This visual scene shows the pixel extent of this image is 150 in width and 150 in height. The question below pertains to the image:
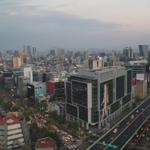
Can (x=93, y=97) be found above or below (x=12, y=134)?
above

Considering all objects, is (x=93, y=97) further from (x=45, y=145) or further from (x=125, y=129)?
(x=45, y=145)

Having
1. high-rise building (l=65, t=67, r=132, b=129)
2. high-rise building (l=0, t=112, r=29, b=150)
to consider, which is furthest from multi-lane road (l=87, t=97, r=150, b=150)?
high-rise building (l=0, t=112, r=29, b=150)

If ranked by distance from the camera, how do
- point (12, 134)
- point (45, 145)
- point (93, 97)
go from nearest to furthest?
point (45, 145)
point (12, 134)
point (93, 97)

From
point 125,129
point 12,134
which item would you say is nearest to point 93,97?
point 125,129

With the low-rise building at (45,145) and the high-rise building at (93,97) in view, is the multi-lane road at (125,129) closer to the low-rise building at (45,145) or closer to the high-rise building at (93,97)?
the high-rise building at (93,97)

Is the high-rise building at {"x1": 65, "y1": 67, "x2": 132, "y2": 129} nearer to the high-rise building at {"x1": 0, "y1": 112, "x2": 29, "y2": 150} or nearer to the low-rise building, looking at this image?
the high-rise building at {"x1": 0, "y1": 112, "x2": 29, "y2": 150}

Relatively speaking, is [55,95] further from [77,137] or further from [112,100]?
[77,137]

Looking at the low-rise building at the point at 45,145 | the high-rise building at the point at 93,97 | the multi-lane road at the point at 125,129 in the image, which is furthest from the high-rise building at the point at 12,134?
the high-rise building at the point at 93,97
